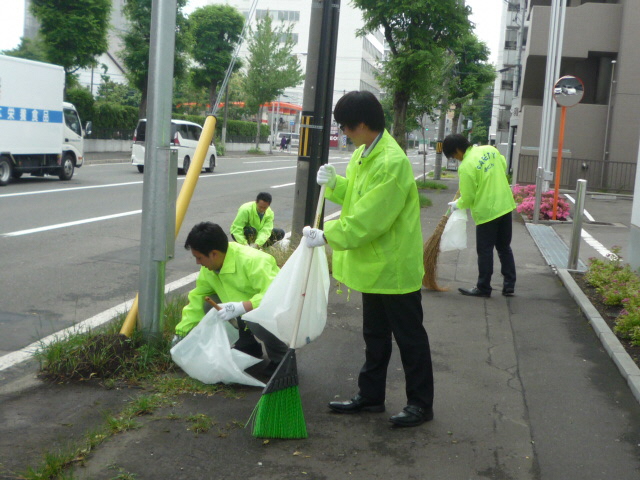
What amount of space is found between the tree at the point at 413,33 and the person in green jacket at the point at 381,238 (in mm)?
16476

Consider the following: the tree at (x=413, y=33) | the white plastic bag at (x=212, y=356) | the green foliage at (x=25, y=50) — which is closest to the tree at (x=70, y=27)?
the tree at (x=413, y=33)

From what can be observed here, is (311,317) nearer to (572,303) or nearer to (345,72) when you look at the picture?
(572,303)

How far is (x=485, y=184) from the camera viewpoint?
748 centimetres

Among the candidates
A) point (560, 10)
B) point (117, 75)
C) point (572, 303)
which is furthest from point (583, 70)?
point (117, 75)

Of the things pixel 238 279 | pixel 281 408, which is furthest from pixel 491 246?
pixel 281 408

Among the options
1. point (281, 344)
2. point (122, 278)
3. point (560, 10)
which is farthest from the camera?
point (560, 10)

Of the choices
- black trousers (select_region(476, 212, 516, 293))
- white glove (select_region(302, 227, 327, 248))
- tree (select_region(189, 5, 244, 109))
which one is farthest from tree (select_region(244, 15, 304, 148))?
white glove (select_region(302, 227, 327, 248))

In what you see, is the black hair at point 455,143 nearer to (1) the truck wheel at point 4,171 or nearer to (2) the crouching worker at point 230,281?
(2) the crouching worker at point 230,281

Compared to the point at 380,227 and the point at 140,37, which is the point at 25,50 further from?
the point at 380,227

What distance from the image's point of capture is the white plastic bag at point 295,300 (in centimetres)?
419

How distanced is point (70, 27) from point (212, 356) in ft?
93.9

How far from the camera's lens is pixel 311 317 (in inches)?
169

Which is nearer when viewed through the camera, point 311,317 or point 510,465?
point 510,465

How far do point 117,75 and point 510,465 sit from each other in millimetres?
85871
